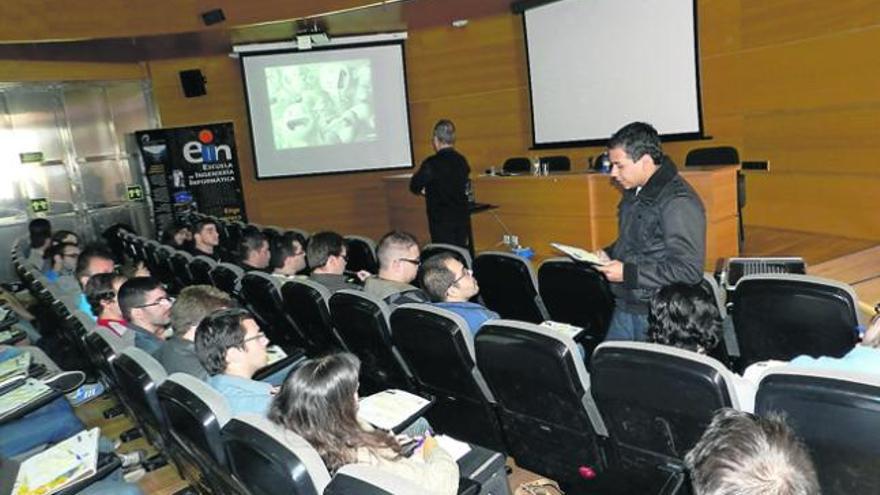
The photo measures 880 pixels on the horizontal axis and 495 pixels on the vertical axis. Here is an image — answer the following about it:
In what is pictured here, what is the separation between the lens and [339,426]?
1726 mm

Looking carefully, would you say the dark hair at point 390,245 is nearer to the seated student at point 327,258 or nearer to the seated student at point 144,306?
the seated student at point 327,258

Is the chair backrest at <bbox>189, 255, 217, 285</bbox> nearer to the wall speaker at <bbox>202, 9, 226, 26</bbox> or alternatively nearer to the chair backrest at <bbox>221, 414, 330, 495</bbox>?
the chair backrest at <bbox>221, 414, 330, 495</bbox>

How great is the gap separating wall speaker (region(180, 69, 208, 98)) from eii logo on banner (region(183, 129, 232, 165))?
0.86m

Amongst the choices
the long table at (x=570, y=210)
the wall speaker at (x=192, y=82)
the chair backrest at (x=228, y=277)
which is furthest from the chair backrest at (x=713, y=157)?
the wall speaker at (x=192, y=82)

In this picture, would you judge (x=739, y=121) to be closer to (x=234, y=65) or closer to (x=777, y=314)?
(x=777, y=314)

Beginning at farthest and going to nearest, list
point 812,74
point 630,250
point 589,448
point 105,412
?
A: point 812,74 < point 105,412 < point 630,250 < point 589,448

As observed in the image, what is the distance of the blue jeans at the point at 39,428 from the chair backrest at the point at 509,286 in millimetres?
2266

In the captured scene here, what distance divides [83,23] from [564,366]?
26.3 ft

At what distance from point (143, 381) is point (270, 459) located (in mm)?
1002

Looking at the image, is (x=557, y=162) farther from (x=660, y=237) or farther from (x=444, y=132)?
(x=660, y=237)

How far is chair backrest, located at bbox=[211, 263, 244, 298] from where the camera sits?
4398 mm

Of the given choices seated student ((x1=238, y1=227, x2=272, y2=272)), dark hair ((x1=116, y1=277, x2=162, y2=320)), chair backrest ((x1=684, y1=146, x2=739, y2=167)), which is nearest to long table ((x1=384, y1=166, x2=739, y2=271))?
chair backrest ((x1=684, y1=146, x2=739, y2=167))

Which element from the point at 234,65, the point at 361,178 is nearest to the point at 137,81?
the point at 234,65

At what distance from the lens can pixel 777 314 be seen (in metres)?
2.46
